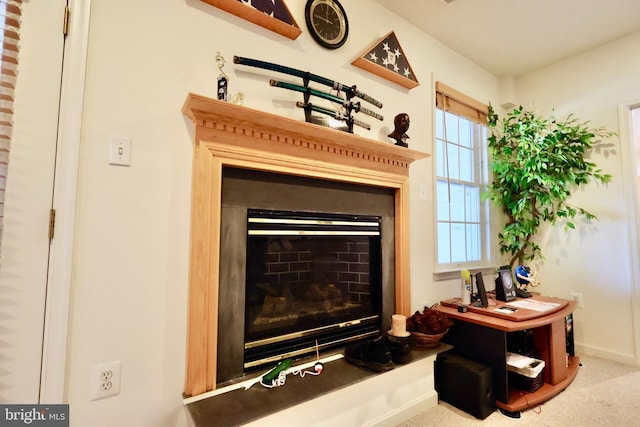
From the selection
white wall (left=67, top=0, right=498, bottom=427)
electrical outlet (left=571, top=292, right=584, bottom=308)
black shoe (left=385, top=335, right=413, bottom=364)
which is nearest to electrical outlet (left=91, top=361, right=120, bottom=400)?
white wall (left=67, top=0, right=498, bottom=427)

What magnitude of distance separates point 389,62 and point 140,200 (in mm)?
1870

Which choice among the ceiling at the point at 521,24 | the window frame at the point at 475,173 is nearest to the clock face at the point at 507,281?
the window frame at the point at 475,173

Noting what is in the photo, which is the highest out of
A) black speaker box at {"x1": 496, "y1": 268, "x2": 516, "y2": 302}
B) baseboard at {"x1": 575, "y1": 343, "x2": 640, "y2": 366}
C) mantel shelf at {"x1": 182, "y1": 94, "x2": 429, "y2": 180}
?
mantel shelf at {"x1": 182, "y1": 94, "x2": 429, "y2": 180}

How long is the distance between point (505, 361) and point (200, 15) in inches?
A: 101

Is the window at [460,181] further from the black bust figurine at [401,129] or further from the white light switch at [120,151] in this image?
the white light switch at [120,151]

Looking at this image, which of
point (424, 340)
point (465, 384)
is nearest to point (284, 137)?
point (424, 340)

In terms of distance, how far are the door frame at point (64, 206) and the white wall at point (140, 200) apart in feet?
0.11

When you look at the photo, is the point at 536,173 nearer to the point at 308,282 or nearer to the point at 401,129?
the point at 401,129

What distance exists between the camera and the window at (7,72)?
1032mm

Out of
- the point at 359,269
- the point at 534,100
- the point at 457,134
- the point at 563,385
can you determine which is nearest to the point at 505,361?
the point at 563,385

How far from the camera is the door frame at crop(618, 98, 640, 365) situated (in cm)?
247

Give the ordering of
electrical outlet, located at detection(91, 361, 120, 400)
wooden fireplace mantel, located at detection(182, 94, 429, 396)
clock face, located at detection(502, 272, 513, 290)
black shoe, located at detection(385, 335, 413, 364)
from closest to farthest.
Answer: electrical outlet, located at detection(91, 361, 120, 400) → wooden fireplace mantel, located at detection(182, 94, 429, 396) → black shoe, located at detection(385, 335, 413, 364) → clock face, located at detection(502, 272, 513, 290)

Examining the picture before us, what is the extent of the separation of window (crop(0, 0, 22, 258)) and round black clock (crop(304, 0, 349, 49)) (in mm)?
1368

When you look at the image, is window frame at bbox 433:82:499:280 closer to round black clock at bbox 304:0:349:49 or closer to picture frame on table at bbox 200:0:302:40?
round black clock at bbox 304:0:349:49
